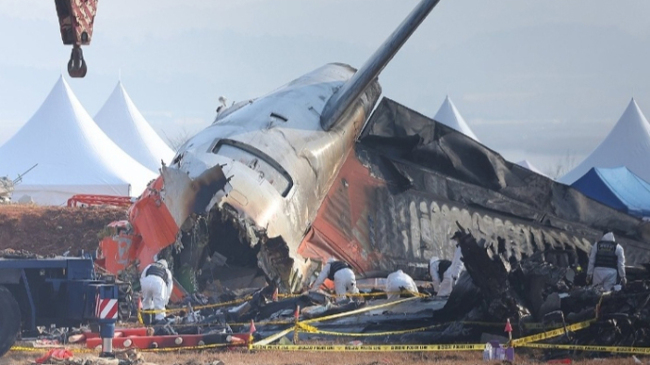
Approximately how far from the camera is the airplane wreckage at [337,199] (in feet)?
77.9

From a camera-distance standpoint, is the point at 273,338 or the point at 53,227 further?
the point at 53,227

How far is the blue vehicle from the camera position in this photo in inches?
635

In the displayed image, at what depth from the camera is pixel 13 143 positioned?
138 feet

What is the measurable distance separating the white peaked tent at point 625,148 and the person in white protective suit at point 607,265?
2706cm

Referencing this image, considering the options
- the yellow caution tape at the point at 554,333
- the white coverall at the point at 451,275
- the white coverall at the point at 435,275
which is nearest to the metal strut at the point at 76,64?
the yellow caution tape at the point at 554,333

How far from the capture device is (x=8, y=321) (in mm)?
15656

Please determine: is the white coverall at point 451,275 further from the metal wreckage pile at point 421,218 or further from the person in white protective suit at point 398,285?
the metal wreckage pile at point 421,218

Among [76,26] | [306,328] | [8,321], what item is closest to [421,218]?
[306,328]

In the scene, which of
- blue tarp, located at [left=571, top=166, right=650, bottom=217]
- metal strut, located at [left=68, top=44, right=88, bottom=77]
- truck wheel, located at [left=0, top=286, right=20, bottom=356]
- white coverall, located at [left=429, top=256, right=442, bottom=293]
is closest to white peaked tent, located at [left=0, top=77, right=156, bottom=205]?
blue tarp, located at [left=571, top=166, right=650, bottom=217]

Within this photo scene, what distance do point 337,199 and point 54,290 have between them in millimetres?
13433

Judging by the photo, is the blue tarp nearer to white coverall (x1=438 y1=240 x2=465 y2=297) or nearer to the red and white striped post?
white coverall (x1=438 y1=240 x2=465 y2=297)

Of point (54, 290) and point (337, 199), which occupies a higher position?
point (337, 199)

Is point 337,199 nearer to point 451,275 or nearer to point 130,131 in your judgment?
point 451,275

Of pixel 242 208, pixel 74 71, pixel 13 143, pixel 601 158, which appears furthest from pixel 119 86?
pixel 74 71
